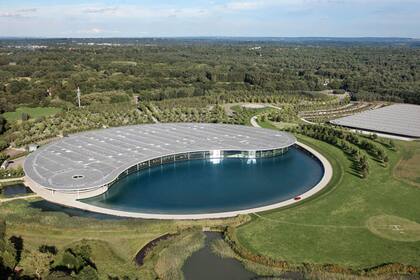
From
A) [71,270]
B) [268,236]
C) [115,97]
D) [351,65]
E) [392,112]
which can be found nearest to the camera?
[71,270]

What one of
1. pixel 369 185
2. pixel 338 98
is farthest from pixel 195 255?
pixel 338 98

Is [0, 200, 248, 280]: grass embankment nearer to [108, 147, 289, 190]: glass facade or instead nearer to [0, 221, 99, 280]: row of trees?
[0, 221, 99, 280]: row of trees

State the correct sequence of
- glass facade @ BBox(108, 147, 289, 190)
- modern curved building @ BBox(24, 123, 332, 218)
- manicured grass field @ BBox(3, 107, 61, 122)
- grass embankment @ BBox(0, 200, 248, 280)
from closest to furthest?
grass embankment @ BBox(0, 200, 248, 280) → modern curved building @ BBox(24, 123, 332, 218) → glass facade @ BBox(108, 147, 289, 190) → manicured grass field @ BBox(3, 107, 61, 122)

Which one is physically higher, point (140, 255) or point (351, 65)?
point (351, 65)

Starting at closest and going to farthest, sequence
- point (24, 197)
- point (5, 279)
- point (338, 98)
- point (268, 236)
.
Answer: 1. point (5, 279)
2. point (268, 236)
3. point (24, 197)
4. point (338, 98)

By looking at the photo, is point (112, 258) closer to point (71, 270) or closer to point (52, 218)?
point (71, 270)

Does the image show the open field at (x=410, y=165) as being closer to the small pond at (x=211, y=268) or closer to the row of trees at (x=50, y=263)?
the small pond at (x=211, y=268)

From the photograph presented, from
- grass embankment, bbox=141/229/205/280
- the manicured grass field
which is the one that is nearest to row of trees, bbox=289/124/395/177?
grass embankment, bbox=141/229/205/280
